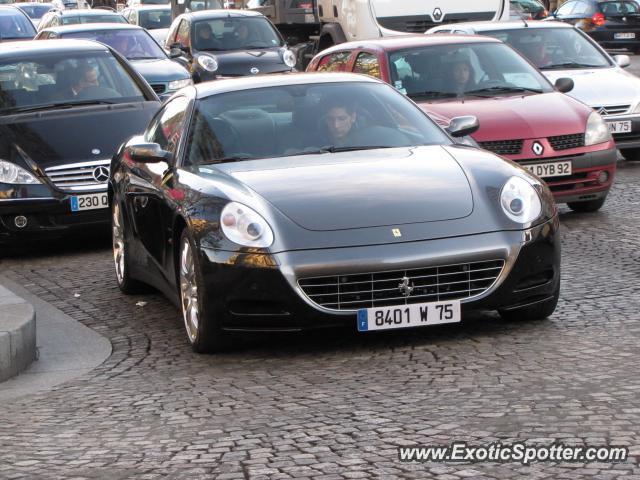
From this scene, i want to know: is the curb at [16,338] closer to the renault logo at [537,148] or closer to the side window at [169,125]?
the side window at [169,125]

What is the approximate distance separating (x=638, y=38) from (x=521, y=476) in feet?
111

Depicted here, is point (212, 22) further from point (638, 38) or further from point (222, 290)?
point (222, 290)

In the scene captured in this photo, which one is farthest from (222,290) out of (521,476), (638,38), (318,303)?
(638,38)

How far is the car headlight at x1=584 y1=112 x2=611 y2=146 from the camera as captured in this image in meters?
11.9

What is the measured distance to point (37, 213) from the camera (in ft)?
37.4

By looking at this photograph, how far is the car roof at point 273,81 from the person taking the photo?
28.9ft

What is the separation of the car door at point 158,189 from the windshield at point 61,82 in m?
3.40

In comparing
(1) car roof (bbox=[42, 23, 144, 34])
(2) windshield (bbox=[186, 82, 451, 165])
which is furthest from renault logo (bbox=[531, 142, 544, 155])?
(1) car roof (bbox=[42, 23, 144, 34])

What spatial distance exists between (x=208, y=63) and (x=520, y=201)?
17.0 meters

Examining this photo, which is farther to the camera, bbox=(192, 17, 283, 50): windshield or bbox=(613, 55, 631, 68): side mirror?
bbox=(192, 17, 283, 50): windshield

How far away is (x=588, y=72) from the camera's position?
50.7ft

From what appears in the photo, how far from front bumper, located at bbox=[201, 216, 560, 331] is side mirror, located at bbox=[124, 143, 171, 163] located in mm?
1279

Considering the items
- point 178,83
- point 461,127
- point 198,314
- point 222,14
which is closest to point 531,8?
point 222,14

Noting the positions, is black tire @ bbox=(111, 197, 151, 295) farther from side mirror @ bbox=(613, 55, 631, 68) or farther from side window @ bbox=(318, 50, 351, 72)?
side mirror @ bbox=(613, 55, 631, 68)
